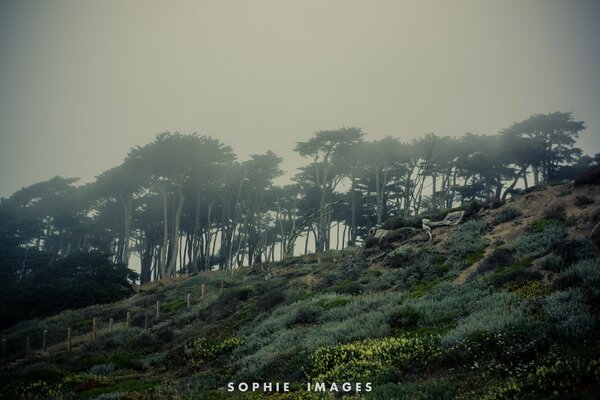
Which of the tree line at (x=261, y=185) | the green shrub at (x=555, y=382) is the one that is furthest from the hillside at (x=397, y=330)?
the tree line at (x=261, y=185)

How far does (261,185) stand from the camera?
146 ft

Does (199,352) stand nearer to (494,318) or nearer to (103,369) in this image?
(103,369)

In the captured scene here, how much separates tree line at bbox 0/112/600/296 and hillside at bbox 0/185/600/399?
1226cm

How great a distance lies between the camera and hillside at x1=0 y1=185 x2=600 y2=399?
759 centimetres

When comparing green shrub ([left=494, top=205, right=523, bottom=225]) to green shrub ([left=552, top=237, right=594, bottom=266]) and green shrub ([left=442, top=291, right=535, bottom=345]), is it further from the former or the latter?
green shrub ([left=442, top=291, right=535, bottom=345])

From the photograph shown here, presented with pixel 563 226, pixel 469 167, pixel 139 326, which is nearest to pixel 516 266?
pixel 563 226

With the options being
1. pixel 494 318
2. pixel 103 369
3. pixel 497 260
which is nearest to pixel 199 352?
pixel 103 369

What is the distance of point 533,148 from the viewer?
38.1m

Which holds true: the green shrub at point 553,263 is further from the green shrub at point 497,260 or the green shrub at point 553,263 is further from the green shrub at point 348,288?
the green shrub at point 348,288

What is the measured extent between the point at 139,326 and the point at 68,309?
38.7 feet

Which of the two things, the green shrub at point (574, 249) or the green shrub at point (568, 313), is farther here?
the green shrub at point (574, 249)

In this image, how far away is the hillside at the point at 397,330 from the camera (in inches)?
299

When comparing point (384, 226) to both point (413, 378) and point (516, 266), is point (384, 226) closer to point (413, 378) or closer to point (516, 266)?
point (516, 266)

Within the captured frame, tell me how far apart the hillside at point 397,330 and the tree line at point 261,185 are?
12264mm
